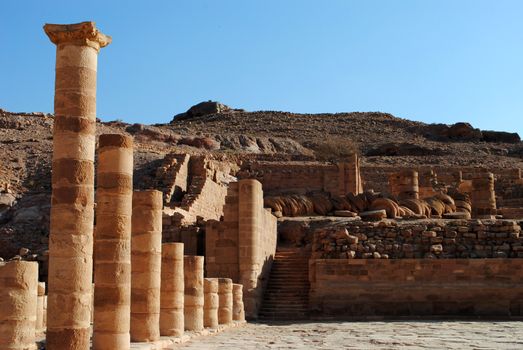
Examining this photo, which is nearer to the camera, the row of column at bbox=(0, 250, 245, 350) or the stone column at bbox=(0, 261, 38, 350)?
the stone column at bbox=(0, 261, 38, 350)

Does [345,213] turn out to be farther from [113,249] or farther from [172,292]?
[113,249]

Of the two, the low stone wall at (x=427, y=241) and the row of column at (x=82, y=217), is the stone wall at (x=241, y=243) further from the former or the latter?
the row of column at (x=82, y=217)

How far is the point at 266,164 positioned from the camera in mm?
43906

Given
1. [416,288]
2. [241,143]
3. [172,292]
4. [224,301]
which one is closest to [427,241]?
[416,288]

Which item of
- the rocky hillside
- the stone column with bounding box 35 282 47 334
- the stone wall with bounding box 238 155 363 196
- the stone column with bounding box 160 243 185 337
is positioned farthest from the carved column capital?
the stone wall with bounding box 238 155 363 196

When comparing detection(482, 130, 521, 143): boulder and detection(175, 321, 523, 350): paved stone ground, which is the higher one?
detection(482, 130, 521, 143): boulder

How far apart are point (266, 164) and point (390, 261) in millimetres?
22884

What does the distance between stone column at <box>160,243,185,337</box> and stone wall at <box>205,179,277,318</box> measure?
623 centimetres

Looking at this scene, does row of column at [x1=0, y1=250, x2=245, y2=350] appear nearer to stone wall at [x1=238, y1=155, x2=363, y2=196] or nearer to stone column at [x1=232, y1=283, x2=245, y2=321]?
stone column at [x1=232, y1=283, x2=245, y2=321]

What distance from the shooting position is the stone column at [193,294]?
53.3ft

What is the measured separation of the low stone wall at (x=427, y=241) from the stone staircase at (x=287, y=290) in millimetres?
1195

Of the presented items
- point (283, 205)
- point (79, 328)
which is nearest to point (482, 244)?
point (283, 205)

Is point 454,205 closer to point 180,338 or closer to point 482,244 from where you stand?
point 482,244

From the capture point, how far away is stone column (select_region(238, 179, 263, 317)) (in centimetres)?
2158
